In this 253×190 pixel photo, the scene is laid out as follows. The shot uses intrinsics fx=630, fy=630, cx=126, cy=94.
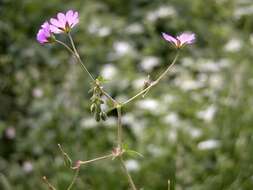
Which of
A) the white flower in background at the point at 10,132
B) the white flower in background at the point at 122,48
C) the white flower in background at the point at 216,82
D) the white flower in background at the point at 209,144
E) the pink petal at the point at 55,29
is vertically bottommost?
the pink petal at the point at 55,29

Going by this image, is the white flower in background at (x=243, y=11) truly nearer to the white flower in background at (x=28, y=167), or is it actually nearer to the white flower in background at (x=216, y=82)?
the white flower in background at (x=216, y=82)

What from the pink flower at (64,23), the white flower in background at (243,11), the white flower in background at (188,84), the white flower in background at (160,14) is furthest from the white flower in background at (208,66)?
the pink flower at (64,23)

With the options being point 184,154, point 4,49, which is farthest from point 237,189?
point 4,49

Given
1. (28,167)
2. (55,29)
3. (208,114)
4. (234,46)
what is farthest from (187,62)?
(55,29)

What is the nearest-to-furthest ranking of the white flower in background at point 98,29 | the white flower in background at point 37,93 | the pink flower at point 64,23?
the pink flower at point 64,23, the white flower in background at point 37,93, the white flower in background at point 98,29

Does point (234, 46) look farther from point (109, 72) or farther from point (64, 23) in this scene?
point (64, 23)

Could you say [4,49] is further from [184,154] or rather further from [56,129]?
[184,154]

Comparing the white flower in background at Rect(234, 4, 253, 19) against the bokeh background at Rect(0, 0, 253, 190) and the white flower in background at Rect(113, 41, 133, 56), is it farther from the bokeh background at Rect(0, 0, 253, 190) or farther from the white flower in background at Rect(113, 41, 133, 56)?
the white flower in background at Rect(113, 41, 133, 56)

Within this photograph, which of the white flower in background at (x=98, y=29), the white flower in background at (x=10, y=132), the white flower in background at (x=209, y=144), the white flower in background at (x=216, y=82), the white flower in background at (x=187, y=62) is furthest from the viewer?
the white flower in background at (x=98, y=29)

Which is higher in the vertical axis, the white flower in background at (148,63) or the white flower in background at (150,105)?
the white flower in background at (148,63)
